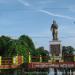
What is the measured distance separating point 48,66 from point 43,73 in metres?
58.5

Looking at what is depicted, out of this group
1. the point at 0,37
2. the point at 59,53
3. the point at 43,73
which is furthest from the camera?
the point at 59,53

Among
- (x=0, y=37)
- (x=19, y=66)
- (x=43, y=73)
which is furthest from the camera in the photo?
(x=0, y=37)

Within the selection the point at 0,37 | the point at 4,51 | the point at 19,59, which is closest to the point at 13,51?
the point at 4,51

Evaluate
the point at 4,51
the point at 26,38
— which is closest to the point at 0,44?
the point at 4,51

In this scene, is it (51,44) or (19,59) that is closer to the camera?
(19,59)

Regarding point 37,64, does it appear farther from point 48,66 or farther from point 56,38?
point 56,38

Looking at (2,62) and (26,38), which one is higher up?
(26,38)

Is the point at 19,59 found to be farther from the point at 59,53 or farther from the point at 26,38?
the point at 59,53

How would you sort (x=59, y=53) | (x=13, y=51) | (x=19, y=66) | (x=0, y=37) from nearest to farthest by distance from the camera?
(x=19, y=66) < (x=13, y=51) < (x=0, y=37) < (x=59, y=53)

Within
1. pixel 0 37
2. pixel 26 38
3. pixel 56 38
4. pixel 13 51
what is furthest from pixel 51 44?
pixel 13 51

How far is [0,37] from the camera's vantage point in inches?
4970

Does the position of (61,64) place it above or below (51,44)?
below

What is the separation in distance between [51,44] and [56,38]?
12.4ft

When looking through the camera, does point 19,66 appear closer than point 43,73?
Yes
